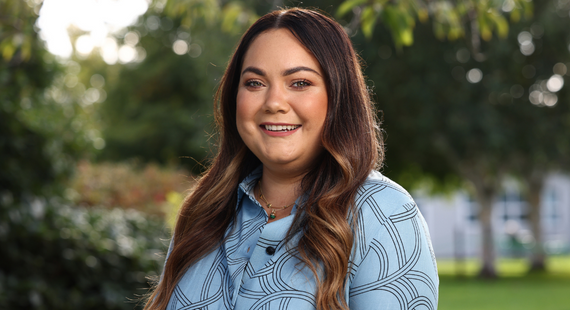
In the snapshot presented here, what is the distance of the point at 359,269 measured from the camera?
1.58m

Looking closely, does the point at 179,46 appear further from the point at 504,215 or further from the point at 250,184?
the point at 504,215

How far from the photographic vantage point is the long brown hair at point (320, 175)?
5.32ft

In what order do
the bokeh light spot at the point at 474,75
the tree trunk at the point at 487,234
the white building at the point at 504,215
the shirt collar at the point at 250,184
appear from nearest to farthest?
the shirt collar at the point at 250,184
the bokeh light spot at the point at 474,75
the tree trunk at the point at 487,234
the white building at the point at 504,215

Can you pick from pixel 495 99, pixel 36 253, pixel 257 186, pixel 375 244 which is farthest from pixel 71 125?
pixel 495 99

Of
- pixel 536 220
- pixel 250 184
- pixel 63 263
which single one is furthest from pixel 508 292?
pixel 250 184

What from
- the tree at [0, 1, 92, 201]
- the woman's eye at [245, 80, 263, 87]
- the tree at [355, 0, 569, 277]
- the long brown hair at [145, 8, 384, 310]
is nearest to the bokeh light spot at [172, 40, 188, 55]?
the tree at [355, 0, 569, 277]

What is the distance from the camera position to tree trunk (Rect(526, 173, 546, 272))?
62.4 feet

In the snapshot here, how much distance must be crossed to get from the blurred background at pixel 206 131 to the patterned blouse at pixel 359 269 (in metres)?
0.74

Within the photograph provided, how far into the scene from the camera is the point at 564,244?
3278 cm

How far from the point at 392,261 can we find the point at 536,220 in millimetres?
19899

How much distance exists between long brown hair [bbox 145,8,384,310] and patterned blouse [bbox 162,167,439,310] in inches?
1.5

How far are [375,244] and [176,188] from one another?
8.72m

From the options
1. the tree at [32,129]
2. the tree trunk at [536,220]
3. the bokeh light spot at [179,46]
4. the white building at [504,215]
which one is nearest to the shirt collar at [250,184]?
the tree at [32,129]

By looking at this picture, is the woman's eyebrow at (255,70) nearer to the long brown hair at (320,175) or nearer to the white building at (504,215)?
the long brown hair at (320,175)
